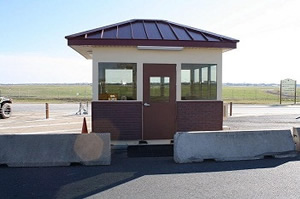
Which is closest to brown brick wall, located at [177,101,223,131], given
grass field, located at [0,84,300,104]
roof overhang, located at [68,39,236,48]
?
roof overhang, located at [68,39,236,48]

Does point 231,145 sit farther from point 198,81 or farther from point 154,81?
point 154,81

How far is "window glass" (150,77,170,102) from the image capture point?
1071 centimetres

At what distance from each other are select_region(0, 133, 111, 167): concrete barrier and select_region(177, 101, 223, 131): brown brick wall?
399cm

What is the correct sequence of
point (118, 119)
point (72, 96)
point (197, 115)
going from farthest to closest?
1. point (72, 96)
2. point (197, 115)
3. point (118, 119)

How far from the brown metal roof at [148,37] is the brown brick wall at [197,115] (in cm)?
223

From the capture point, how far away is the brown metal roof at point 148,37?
988cm

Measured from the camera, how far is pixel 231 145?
26.7 ft

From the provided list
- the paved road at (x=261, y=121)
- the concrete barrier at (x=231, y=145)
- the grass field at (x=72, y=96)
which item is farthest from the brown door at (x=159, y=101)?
the grass field at (x=72, y=96)

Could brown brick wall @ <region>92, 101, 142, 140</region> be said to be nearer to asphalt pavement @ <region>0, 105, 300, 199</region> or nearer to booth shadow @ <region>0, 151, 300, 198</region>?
booth shadow @ <region>0, 151, 300, 198</region>

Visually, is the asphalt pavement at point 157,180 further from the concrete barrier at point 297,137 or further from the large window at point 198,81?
the large window at point 198,81

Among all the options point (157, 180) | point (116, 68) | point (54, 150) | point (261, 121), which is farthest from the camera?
point (261, 121)

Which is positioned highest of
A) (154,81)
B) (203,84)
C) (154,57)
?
(154,57)

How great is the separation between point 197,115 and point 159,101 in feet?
5.12

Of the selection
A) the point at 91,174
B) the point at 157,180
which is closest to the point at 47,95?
the point at 91,174
